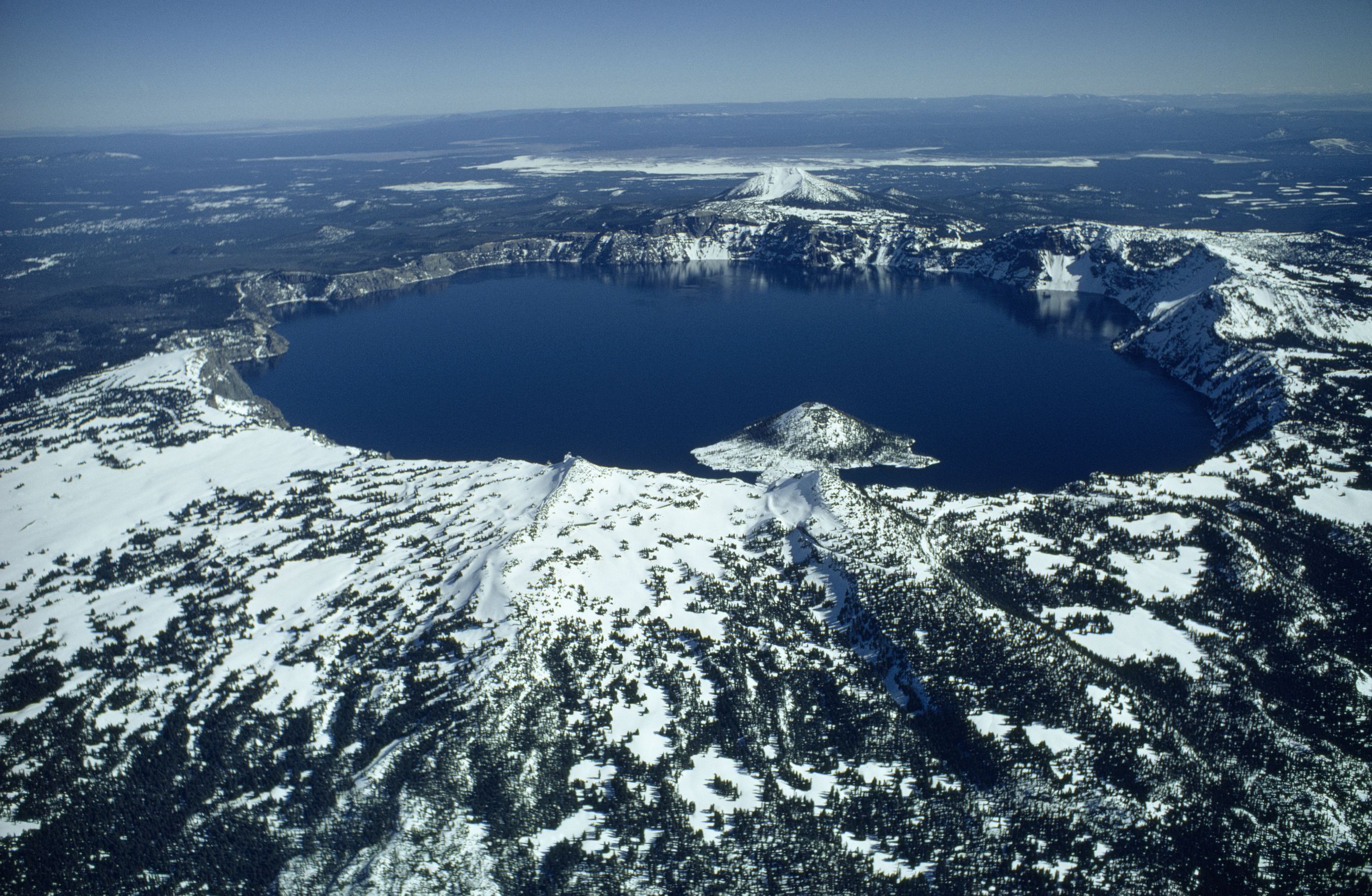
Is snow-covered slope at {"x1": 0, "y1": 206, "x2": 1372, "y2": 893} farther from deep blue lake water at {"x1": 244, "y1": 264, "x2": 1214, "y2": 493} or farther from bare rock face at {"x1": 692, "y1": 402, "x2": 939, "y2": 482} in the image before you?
deep blue lake water at {"x1": 244, "y1": 264, "x2": 1214, "y2": 493}

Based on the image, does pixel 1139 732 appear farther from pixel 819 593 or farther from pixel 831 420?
pixel 831 420

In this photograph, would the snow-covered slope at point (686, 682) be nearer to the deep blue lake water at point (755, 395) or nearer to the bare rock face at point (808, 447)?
the bare rock face at point (808, 447)

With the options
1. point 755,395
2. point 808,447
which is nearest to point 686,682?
point 808,447

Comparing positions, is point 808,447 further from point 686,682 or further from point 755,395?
point 686,682

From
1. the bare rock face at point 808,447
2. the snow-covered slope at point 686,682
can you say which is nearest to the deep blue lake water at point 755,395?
the bare rock face at point 808,447

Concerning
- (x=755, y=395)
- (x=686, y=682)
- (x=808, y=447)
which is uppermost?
(x=755, y=395)
